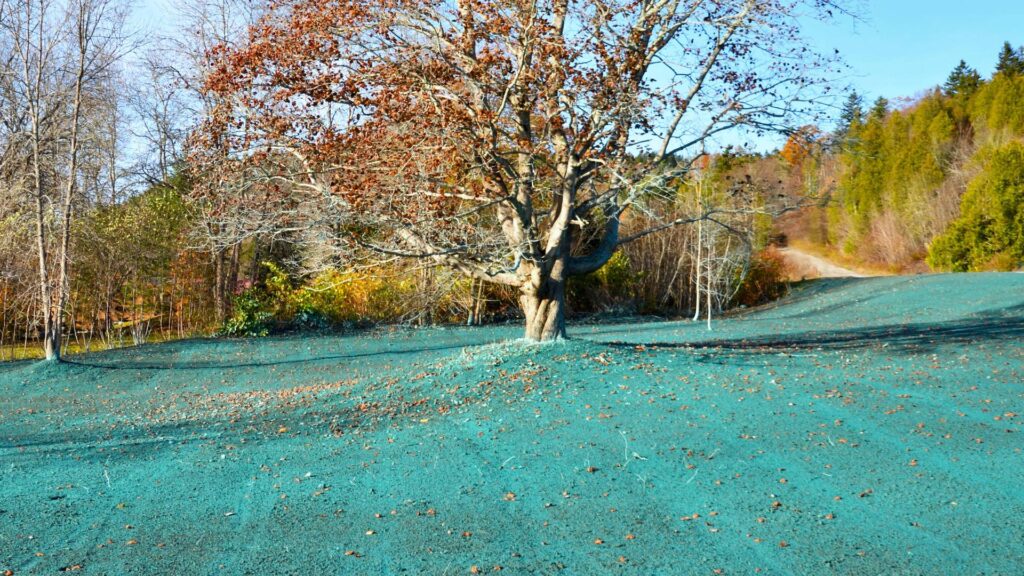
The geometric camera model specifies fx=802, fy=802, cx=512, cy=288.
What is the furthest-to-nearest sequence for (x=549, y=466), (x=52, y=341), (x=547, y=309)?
(x=52, y=341), (x=547, y=309), (x=549, y=466)

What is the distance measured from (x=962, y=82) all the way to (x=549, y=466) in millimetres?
34598

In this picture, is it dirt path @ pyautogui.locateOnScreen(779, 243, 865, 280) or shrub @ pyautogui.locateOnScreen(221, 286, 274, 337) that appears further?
dirt path @ pyautogui.locateOnScreen(779, 243, 865, 280)

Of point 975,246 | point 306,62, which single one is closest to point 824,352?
point 306,62

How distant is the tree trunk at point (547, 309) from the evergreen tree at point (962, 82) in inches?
1190

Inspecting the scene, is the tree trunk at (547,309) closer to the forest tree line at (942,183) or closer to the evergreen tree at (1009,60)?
the forest tree line at (942,183)

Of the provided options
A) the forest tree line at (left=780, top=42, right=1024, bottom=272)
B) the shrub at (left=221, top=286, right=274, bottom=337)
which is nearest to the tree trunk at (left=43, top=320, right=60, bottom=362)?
the shrub at (left=221, top=286, right=274, bottom=337)

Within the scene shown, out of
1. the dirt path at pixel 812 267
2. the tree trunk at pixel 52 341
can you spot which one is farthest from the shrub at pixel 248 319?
the dirt path at pixel 812 267

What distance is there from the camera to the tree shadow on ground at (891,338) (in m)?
9.32

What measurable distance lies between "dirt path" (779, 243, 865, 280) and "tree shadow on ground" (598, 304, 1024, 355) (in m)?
17.9

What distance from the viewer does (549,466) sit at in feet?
17.2

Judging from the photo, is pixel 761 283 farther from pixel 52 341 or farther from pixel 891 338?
pixel 52 341

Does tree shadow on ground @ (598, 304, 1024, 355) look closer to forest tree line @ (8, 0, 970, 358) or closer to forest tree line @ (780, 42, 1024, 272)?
forest tree line @ (8, 0, 970, 358)

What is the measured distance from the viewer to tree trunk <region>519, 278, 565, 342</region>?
862 centimetres

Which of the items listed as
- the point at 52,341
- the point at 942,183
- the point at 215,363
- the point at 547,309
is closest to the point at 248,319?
the point at 215,363
